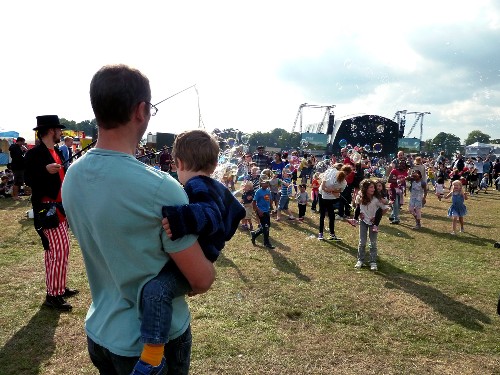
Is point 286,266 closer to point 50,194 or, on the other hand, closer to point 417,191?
point 50,194

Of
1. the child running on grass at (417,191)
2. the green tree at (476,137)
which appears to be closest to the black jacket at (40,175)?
the child running on grass at (417,191)

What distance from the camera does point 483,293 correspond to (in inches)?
249

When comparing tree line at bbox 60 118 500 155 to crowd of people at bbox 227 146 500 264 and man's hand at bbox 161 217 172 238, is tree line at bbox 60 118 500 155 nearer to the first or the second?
crowd of people at bbox 227 146 500 264

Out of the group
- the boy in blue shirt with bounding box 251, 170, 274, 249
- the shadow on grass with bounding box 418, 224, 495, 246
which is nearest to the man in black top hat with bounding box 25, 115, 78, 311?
the boy in blue shirt with bounding box 251, 170, 274, 249

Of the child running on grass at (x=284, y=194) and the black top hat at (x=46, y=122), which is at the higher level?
the black top hat at (x=46, y=122)

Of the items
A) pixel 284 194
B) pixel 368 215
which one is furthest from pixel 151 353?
pixel 284 194

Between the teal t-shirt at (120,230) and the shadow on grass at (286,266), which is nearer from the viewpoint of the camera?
the teal t-shirt at (120,230)

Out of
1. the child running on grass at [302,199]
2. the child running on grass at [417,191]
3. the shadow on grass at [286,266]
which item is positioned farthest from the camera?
the child running on grass at [302,199]

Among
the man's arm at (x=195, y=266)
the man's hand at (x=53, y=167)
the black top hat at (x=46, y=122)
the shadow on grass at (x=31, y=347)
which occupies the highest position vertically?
the black top hat at (x=46, y=122)

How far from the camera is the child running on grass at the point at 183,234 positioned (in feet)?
4.80

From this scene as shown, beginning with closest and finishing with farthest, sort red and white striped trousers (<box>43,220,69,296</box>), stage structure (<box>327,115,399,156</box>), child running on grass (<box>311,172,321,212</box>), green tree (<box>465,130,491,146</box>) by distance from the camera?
red and white striped trousers (<box>43,220,69,296</box>) → child running on grass (<box>311,172,321,212</box>) → stage structure (<box>327,115,399,156</box>) → green tree (<box>465,130,491,146</box>)

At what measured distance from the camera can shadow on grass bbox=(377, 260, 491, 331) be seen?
5281 mm

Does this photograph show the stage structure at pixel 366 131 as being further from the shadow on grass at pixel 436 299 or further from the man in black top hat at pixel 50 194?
the man in black top hat at pixel 50 194

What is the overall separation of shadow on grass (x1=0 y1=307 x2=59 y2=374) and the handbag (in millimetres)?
1161
